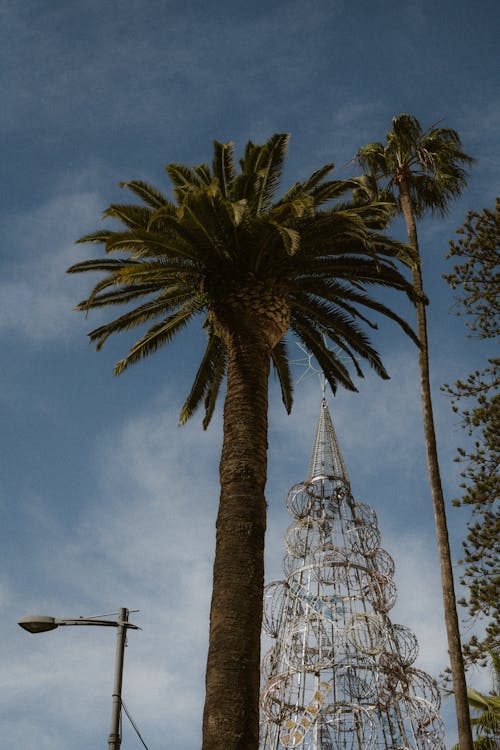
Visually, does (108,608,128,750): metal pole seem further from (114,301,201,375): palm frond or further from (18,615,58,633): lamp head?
(114,301,201,375): palm frond

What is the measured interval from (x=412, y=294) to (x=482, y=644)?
29.5 feet

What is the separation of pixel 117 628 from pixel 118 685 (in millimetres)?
677

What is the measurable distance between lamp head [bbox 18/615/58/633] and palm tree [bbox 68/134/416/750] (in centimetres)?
203

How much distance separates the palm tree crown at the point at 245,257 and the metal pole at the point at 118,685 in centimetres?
435

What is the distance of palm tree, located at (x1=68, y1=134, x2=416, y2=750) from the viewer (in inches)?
353

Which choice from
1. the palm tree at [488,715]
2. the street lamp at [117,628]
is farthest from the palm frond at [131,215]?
the palm tree at [488,715]

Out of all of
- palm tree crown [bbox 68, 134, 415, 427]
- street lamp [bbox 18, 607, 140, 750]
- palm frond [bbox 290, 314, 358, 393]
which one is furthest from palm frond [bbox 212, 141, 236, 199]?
street lamp [bbox 18, 607, 140, 750]

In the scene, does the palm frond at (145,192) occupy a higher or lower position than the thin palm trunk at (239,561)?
higher

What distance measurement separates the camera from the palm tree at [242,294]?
8969mm

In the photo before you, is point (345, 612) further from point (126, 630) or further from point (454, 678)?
point (126, 630)

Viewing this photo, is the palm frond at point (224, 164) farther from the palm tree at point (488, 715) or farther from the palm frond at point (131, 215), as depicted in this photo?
the palm tree at point (488, 715)

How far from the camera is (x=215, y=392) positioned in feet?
49.5

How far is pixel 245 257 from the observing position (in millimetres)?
11742

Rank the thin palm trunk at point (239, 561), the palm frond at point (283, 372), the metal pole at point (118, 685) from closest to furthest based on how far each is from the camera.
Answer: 1. the thin palm trunk at point (239, 561)
2. the metal pole at point (118, 685)
3. the palm frond at point (283, 372)
